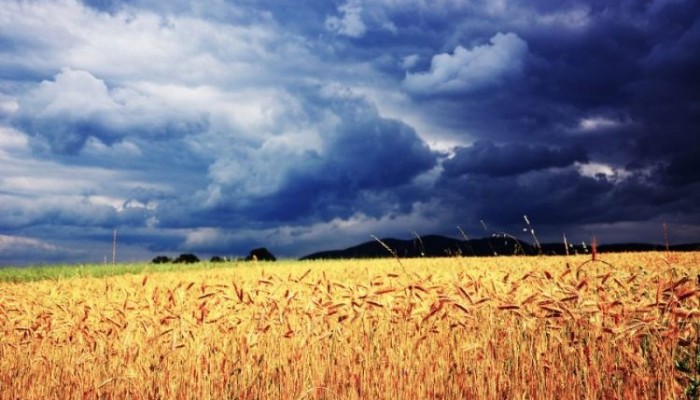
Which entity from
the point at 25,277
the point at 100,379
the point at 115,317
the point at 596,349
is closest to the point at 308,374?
the point at 100,379

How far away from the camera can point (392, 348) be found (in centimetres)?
602

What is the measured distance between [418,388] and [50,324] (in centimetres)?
499

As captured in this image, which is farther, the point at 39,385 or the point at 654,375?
the point at 39,385

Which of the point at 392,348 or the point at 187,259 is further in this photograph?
the point at 187,259

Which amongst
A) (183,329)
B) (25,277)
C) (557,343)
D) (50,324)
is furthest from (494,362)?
(25,277)

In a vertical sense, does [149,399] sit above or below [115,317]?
below

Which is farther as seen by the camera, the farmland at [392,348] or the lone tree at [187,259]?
the lone tree at [187,259]

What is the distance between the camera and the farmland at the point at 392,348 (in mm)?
4984

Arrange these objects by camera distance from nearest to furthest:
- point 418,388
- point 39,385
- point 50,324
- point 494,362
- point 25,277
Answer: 1. point 418,388
2. point 494,362
3. point 39,385
4. point 50,324
5. point 25,277

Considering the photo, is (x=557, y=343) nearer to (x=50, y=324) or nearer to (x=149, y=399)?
(x=149, y=399)

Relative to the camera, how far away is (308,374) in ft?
18.0

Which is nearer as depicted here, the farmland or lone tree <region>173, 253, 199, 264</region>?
the farmland

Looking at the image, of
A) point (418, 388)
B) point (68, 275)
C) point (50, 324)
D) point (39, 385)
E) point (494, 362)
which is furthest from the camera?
point (68, 275)

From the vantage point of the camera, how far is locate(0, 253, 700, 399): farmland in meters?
4.98
